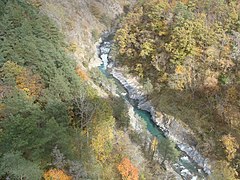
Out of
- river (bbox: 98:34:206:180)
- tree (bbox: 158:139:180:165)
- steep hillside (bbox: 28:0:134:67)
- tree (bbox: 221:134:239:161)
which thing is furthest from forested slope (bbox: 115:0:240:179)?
steep hillside (bbox: 28:0:134:67)

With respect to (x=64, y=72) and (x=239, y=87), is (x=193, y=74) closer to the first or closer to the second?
(x=239, y=87)

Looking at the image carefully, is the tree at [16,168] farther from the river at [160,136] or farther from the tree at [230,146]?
the tree at [230,146]

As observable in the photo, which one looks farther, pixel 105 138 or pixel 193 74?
pixel 193 74

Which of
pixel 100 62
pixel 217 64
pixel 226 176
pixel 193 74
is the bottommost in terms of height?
pixel 100 62

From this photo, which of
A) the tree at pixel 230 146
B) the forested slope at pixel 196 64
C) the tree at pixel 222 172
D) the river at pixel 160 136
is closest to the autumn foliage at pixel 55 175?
the tree at pixel 222 172

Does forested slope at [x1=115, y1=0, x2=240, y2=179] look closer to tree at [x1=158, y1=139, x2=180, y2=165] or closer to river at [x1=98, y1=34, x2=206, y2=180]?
river at [x1=98, y1=34, x2=206, y2=180]

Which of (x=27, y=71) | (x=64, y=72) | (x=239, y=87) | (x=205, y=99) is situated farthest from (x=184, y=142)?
(x=27, y=71)

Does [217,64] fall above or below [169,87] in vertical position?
above
